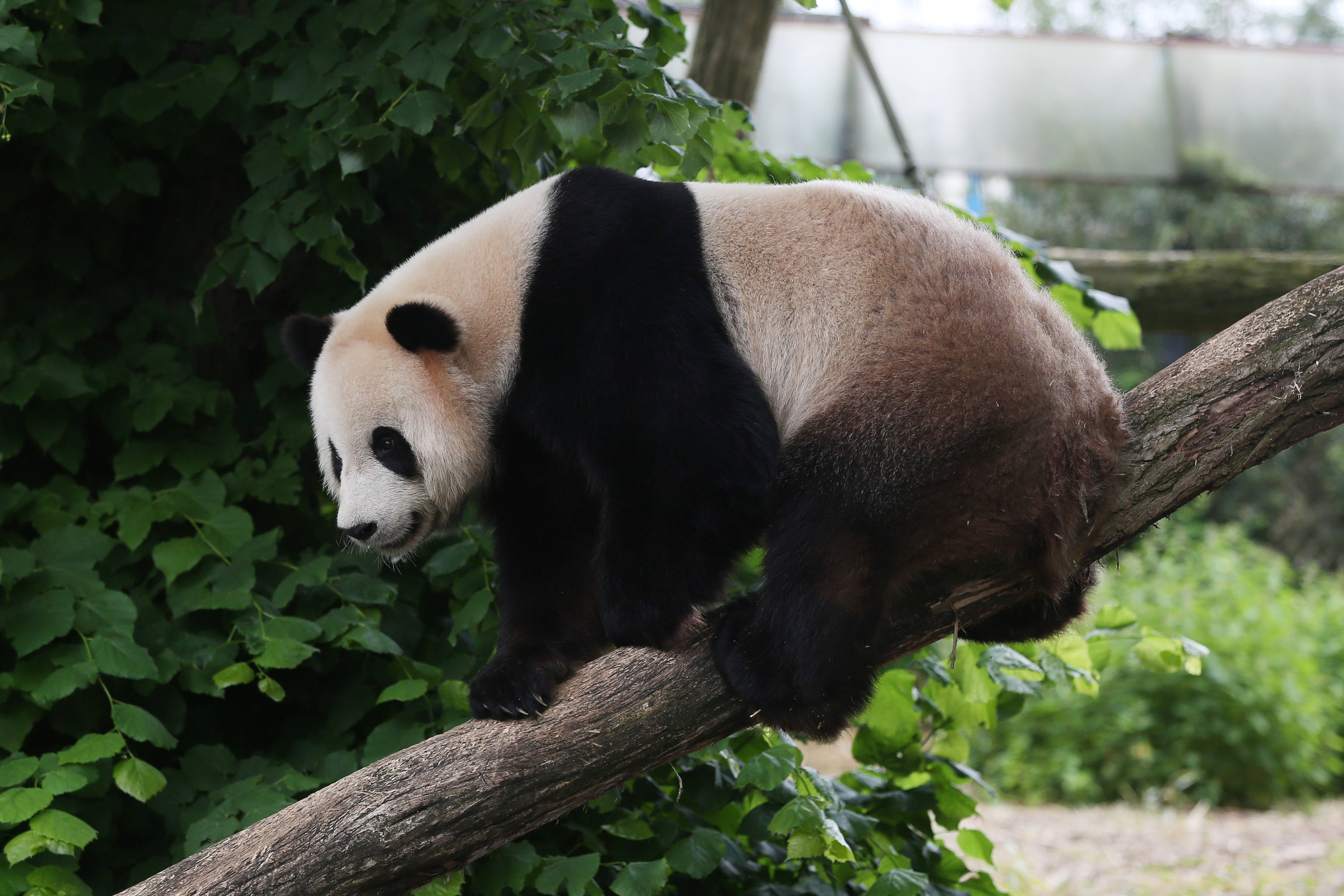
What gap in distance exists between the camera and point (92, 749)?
2.62m

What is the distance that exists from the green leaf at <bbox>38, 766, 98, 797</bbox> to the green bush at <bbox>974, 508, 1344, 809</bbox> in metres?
6.25

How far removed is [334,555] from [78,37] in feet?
5.98

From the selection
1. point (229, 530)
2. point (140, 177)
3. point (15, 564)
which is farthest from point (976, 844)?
point (140, 177)

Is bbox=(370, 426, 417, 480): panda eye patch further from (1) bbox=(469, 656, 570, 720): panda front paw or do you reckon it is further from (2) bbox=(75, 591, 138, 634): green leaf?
(2) bbox=(75, 591, 138, 634): green leaf

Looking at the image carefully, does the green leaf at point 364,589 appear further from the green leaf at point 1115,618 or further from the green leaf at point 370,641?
the green leaf at point 1115,618

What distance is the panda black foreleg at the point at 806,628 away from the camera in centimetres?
231

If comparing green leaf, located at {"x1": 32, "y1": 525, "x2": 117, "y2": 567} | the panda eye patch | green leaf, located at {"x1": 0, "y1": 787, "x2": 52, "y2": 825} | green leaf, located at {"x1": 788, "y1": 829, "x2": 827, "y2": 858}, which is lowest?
green leaf, located at {"x1": 0, "y1": 787, "x2": 52, "y2": 825}

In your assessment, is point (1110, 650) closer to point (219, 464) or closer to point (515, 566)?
point (515, 566)

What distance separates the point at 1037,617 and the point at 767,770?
0.80m

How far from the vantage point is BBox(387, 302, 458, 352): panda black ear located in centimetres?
260

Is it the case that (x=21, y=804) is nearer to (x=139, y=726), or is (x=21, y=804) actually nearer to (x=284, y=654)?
(x=139, y=726)

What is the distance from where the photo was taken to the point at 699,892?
3.00 meters

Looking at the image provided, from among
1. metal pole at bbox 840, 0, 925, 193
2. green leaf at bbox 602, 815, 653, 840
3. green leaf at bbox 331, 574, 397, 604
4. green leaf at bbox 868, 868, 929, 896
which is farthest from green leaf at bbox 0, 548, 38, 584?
metal pole at bbox 840, 0, 925, 193

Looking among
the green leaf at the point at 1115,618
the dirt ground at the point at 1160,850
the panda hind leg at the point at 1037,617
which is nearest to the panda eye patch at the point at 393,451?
the panda hind leg at the point at 1037,617
